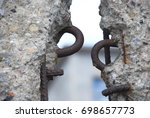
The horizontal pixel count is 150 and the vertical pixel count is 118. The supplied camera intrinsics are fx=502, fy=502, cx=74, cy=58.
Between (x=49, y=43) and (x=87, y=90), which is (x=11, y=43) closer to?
(x=49, y=43)

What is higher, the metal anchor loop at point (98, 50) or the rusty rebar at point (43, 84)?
the metal anchor loop at point (98, 50)

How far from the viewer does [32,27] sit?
2.50 metres

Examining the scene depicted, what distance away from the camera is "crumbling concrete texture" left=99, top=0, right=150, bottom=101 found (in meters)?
2.45

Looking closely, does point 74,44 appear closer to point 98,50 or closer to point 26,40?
point 98,50

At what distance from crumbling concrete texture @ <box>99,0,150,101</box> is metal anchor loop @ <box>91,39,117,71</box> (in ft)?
0.10

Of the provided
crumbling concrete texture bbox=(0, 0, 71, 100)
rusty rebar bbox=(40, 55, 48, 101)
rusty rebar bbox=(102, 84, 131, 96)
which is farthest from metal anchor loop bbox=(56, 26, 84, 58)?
rusty rebar bbox=(102, 84, 131, 96)

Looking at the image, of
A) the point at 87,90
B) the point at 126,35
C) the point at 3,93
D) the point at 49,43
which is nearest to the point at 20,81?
the point at 3,93

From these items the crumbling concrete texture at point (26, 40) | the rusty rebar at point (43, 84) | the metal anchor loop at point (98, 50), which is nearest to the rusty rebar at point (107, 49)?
the metal anchor loop at point (98, 50)

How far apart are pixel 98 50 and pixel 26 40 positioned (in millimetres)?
378

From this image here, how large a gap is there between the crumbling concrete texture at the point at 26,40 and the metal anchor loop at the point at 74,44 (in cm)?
3

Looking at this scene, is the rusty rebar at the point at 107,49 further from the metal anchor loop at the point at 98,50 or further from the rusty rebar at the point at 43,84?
the rusty rebar at the point at 43,84

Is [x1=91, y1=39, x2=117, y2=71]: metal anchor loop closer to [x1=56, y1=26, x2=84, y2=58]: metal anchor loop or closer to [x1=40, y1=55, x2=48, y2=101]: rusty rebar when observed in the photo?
[x1=56, y1=26, x2=84, y2=58]: metal anchor loop

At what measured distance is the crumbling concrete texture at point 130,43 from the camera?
245 cm

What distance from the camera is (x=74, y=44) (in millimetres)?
2580
